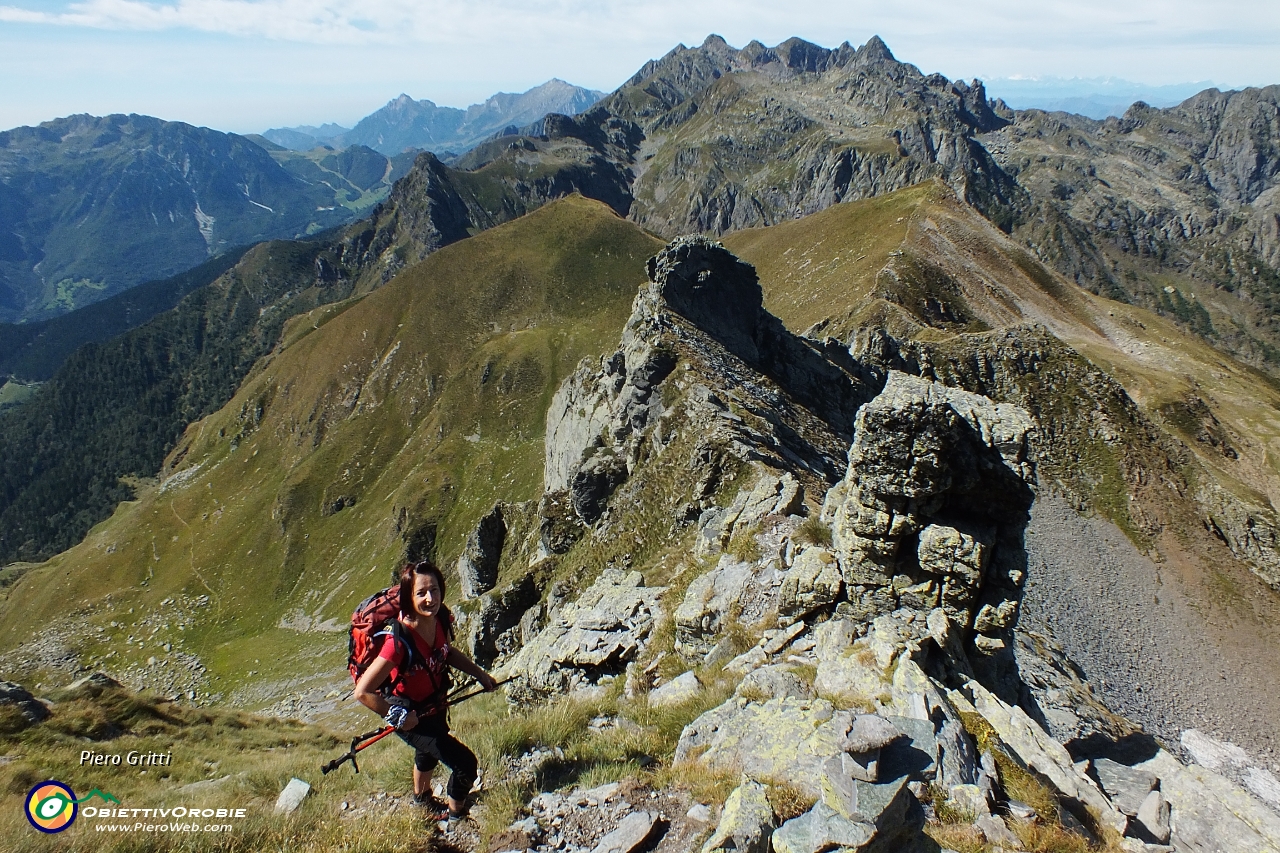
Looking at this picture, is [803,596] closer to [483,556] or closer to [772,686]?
[772,686]

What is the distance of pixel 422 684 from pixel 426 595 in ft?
4.41

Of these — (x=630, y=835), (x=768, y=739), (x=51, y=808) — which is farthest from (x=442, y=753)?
(x=51, y=808)

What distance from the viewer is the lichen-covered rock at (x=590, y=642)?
63.6 ft

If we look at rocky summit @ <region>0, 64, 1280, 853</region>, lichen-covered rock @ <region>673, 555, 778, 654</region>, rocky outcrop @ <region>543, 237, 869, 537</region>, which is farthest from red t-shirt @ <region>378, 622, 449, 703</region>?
rocky outcrop @ <region>543, 237, 869, 537</region>

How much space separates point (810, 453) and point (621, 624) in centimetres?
2089

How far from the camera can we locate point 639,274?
15788cm

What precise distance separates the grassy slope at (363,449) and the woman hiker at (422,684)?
257 ft

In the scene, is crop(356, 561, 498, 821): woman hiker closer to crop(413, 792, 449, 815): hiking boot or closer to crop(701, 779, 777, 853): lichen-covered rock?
crop(413, 792, 449, 815): hiking boot

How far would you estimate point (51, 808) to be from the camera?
8375 millimetres

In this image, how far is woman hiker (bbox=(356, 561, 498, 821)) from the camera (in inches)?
318

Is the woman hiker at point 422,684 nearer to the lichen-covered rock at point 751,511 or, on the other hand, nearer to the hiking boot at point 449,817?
the hiking boot at point 449,817

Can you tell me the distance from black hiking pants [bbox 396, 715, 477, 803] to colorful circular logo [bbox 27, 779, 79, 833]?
4.69m

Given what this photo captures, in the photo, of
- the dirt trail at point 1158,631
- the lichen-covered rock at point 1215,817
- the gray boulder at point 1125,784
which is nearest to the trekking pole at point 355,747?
the gray boulder at point 1125,784

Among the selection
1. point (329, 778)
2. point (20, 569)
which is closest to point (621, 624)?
point (329, 778)
